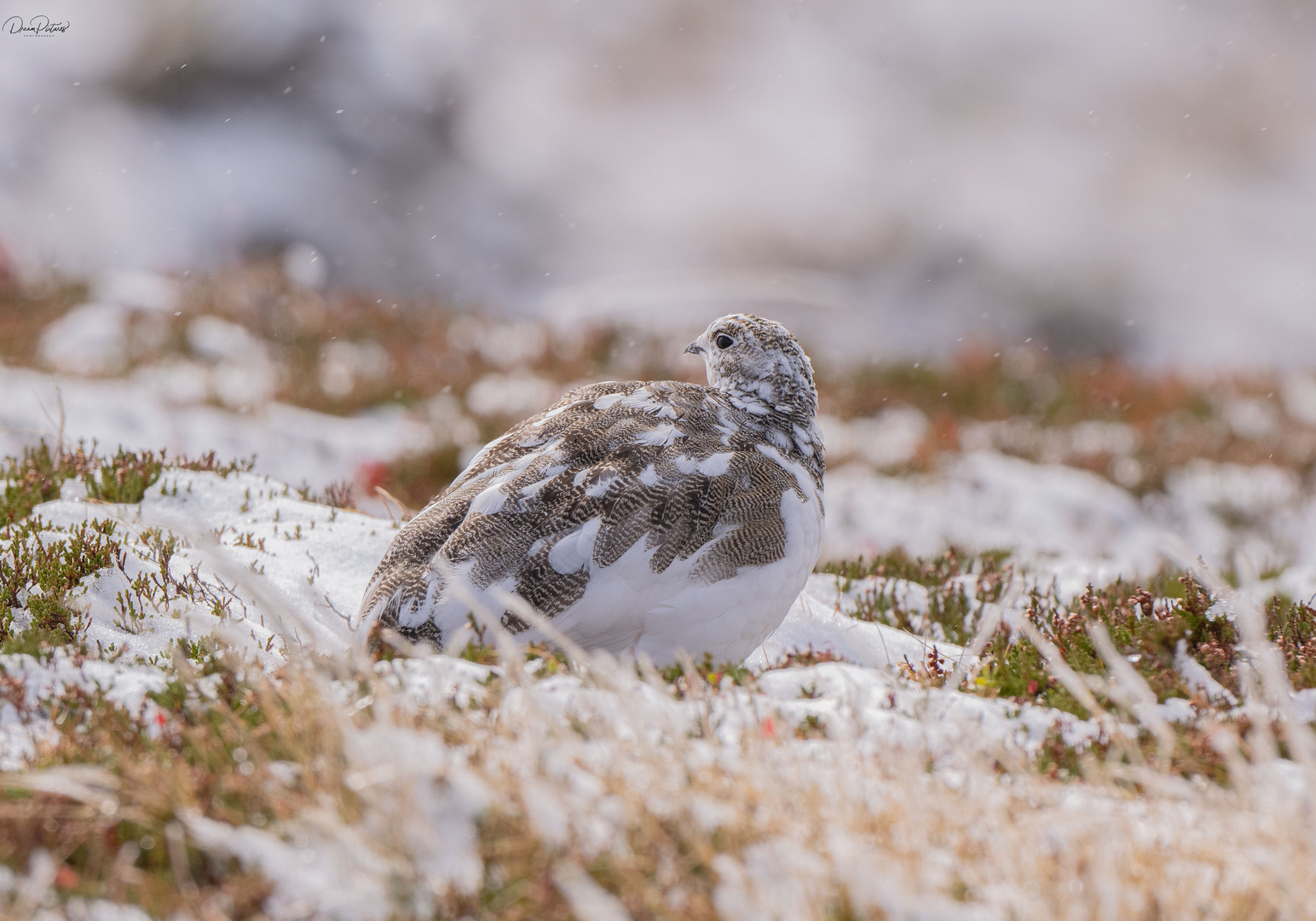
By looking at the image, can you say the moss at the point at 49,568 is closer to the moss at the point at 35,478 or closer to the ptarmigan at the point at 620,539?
the moss at the point at 35,478

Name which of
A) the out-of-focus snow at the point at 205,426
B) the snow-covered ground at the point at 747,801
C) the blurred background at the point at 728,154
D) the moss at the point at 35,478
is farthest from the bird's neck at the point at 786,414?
the blurred background at the point at 728,154

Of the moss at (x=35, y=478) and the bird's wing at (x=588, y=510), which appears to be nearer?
the bird's wing at (x=588, y=510)

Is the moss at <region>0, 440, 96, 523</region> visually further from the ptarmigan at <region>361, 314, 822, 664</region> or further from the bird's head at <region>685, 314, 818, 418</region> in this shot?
the bird's head at <region>685, 314, 818, 418</region>

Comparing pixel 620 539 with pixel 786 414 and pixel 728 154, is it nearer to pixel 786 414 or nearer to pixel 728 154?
pixel 786 414

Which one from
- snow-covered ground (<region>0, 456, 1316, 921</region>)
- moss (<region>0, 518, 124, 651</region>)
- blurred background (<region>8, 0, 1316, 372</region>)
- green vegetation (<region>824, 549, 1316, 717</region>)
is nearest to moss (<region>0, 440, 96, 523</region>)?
moss (<region>0, 518, 124, 651</region>)

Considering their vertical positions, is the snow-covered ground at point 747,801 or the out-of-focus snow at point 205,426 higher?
the snow-covered ground at point 747,801

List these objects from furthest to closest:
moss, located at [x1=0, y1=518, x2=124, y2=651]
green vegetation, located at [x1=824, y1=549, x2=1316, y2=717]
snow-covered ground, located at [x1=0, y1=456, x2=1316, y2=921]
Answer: moss, located at [x1=0, y1=518, x2=124, y2=651] < green vegetation, located at [x1=824, y1=549, x2=1316, y2=717] < snow-covered ground, located at [x1=0, y1=456, x2=1316, y2=921]

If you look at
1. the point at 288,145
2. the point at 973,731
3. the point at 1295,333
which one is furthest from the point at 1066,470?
the point at 1295,333
